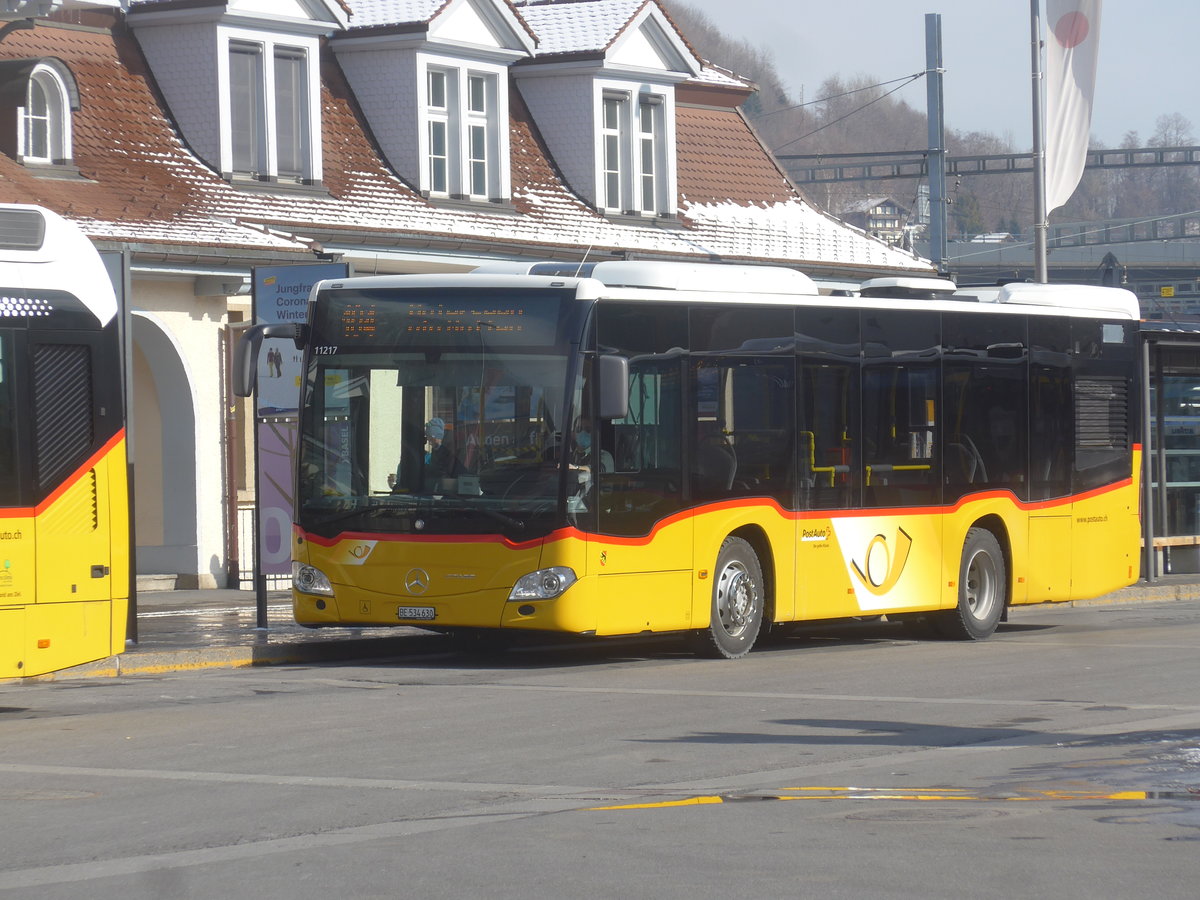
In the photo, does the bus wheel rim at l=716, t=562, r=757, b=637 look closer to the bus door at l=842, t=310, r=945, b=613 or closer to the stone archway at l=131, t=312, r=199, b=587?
the bus door at l=842, t=310, r=945, b=613

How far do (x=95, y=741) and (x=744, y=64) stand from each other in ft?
358

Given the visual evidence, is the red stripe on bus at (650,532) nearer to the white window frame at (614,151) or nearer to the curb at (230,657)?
the curb at (230,657)

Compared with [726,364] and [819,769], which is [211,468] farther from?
[819,769]

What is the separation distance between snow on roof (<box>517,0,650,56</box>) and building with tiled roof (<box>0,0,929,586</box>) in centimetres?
5

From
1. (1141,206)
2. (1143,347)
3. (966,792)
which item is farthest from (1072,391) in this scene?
(1141,206)

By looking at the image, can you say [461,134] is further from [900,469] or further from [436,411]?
[436,411]

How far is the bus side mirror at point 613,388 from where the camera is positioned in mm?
14875

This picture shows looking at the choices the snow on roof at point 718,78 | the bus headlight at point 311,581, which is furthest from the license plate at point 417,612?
the snow on roof at point 718,78

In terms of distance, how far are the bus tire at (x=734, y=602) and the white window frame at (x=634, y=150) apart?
1362 centimetres

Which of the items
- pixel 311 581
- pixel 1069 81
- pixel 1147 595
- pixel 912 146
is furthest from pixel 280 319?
pixel 912 146

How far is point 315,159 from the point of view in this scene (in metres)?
25.5

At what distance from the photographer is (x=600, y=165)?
29406 millimetres

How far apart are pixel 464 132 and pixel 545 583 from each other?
13799mm

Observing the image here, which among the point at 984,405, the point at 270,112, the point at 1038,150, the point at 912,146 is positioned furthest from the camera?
the point at 912,146
